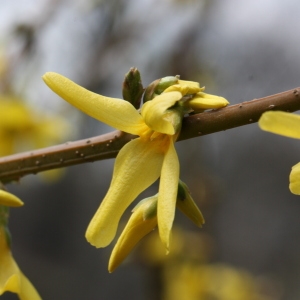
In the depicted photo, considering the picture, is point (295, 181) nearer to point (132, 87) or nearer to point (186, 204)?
point (186, 204)

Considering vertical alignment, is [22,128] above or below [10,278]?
above

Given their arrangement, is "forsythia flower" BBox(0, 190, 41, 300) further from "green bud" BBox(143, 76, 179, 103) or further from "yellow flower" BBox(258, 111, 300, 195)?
"yellow flower" BBox(258, 111, 300, 195)

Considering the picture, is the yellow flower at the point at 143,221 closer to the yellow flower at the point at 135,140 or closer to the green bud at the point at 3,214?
the yellow flower at the point at 135,140

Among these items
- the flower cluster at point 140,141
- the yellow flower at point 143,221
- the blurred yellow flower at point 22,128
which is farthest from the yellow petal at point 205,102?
the blurred yellow flower at point 22,128

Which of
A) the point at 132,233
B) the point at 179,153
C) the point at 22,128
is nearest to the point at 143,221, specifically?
the point at 132,233

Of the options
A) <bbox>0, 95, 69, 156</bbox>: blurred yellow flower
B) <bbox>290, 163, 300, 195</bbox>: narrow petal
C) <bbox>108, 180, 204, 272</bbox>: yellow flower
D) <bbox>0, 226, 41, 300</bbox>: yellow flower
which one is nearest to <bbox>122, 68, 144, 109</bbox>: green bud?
<bbox>108, 180, 204, 272</bbox>: yellow flower

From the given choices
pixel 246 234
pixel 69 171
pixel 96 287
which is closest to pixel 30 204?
pixel 69 171
